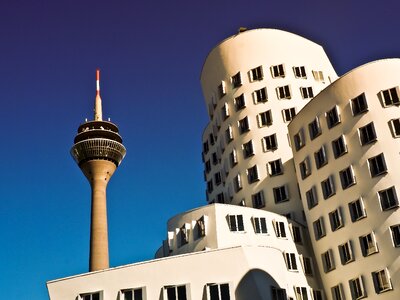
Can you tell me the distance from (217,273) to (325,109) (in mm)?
17161

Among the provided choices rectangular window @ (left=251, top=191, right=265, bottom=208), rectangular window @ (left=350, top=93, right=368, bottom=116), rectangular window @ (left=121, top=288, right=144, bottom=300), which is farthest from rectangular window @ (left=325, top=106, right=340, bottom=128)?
rectangular window @ (left=121, top=288, right=144, bottom=300)

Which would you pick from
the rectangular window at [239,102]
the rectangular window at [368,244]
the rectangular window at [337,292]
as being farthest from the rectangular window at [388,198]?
the rectangular window at [239,102]

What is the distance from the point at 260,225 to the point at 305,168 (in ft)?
20.9

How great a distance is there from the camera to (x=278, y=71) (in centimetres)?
5606

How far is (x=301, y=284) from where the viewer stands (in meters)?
43.1

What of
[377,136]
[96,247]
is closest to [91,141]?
[96,247]

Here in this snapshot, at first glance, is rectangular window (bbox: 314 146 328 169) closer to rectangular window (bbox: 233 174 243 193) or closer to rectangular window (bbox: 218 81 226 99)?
rectangular window (bbox: 233 174 243 193)

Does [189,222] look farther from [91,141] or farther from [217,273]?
[91,141]

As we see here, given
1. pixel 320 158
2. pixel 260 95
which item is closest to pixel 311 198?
pixel 320 158

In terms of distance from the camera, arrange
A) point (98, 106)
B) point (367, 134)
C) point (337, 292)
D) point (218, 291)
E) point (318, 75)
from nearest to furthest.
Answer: point (218, 291) → point (367, 134) → point (337, 292) → point (318, 75) → point (98, 106)

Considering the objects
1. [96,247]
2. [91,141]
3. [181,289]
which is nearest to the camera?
[181,289]

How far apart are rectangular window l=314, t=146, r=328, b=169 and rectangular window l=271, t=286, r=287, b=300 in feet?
38.1

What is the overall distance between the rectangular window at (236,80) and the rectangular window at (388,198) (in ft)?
73.1

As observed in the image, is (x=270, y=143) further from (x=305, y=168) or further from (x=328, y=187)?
(x=328, y=187)
